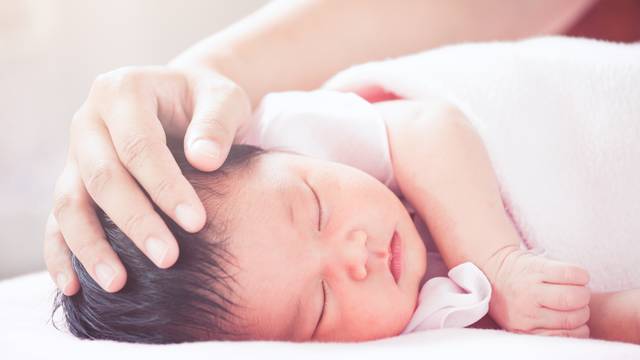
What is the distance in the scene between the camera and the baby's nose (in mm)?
754

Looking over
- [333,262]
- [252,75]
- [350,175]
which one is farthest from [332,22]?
[333,262]

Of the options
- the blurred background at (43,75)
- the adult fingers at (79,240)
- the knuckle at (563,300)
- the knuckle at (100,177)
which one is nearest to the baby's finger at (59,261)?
the adult fingers at (79,240)

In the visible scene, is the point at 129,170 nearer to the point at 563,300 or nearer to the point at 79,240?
the point at 79,240

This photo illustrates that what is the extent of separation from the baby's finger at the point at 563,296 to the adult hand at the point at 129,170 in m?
0.37

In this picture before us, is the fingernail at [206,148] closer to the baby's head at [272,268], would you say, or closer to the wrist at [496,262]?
the baby's head at [272,268]

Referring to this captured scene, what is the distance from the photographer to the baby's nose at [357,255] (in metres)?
0.75

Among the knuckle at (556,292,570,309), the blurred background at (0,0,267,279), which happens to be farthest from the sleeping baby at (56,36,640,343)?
the blurred background at (0,0,267,279)

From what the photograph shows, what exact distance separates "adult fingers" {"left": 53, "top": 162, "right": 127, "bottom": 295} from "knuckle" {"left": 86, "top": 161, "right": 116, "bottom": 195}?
42 mm

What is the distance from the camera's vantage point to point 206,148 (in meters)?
0.70

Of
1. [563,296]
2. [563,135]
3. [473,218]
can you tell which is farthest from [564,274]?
[563,135]

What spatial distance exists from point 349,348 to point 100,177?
0.31m

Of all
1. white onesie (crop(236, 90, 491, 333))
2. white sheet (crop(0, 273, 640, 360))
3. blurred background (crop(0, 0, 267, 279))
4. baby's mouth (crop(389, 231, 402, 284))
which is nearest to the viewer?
white sheet (crop(0, 273, 640, 360))

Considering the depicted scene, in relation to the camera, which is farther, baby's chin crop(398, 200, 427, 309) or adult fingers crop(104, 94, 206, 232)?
baby's chin crop(398, 200, 427, 309)

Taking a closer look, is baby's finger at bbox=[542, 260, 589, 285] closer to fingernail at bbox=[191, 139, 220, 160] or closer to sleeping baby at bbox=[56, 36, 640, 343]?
sleeping baby at bbox=[56, 36, 640, 343]
